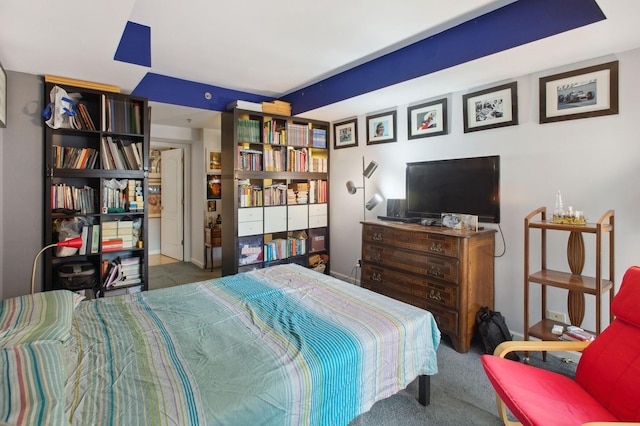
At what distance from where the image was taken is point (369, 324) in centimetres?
169

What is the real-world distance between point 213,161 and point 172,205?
1.44 meters

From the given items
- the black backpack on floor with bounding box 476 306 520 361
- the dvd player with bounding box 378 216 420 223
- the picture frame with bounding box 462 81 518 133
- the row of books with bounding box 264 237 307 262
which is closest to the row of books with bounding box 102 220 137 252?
the row of books with bounding box 264 237 307 262

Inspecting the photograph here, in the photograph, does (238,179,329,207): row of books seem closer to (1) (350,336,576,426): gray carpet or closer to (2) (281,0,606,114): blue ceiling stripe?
(2) (281,0,606,114): blue ceiling stripe

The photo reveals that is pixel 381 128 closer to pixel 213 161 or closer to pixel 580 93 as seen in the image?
pixel 580 93

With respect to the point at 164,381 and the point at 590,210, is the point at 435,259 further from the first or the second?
the point at 164,381

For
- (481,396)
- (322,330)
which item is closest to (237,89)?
(322,330)

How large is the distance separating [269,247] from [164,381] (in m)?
3.09

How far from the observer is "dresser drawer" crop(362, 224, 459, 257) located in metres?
2.71

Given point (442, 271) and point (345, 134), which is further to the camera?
point (345, 134)

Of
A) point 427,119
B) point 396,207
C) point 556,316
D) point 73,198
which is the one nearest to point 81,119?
point 73,198

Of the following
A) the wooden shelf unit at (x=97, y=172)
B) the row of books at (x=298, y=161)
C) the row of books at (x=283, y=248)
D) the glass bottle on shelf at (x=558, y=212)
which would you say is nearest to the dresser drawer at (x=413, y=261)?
the glass bottle on shelf at (x=558, y=212)

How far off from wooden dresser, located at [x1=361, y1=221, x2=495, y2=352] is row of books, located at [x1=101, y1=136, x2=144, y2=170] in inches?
102

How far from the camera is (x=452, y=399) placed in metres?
2.07

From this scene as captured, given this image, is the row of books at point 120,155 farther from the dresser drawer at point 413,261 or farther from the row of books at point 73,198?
the dresser drawer at point 413,261
